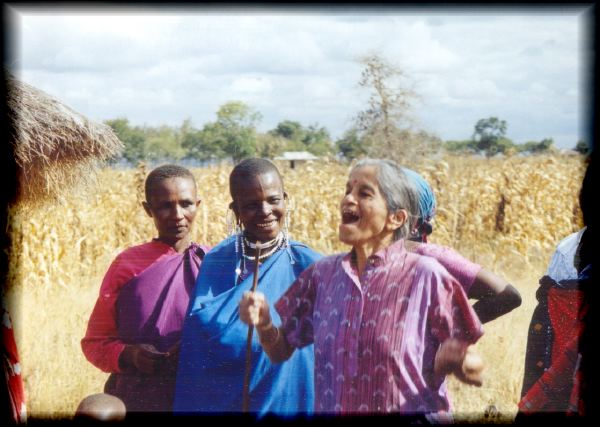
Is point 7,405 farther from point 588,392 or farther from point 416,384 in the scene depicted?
point 588,392

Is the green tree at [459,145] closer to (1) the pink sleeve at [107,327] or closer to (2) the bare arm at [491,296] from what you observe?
(2) the bare arm at [491,296]

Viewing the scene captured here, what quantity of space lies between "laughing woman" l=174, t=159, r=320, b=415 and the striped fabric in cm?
15

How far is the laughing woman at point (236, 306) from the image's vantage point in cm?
313

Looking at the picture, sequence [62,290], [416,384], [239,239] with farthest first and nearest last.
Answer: [62,290] < [239,239] < [416,384]

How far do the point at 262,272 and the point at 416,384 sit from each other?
807 mm

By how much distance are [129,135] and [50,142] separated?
1.22ft

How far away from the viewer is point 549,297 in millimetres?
3250

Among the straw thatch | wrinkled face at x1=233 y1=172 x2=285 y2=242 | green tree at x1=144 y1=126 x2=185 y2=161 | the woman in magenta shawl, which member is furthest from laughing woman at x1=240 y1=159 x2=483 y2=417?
the straw thatch

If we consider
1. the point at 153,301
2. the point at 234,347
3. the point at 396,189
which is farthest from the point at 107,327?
the point at 396,189

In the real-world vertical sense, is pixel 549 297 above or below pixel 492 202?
below

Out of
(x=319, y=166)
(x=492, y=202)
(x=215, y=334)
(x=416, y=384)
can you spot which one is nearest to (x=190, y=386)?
(x=215, y=334)

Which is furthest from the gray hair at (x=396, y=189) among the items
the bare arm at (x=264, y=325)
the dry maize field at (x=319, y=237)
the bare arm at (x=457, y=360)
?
the bare arm at (x=264, y=325)

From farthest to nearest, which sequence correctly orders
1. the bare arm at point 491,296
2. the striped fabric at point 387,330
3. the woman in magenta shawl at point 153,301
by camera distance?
the woman in magenta shawl at point 153,301 < the bare arm at point 491,296 < the striped fabric at point 387,330

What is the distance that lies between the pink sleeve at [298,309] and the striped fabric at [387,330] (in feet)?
0.14
